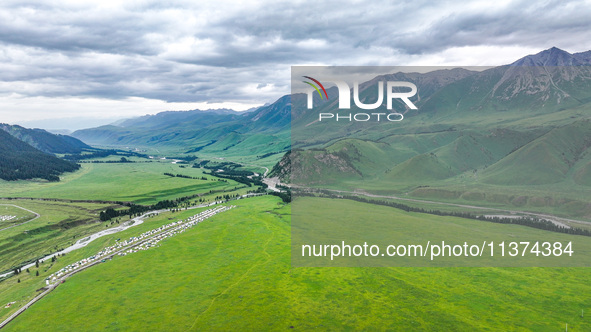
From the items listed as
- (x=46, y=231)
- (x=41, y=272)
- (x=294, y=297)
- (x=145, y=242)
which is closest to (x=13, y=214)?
(x=46, y=231)

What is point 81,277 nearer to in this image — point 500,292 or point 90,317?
point 90,317

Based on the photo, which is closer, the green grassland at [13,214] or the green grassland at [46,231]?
the green grassland at [46,231]

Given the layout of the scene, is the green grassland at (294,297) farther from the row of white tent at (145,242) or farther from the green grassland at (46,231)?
the green grassland at (46,231)

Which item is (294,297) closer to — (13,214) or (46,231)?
(46,231)

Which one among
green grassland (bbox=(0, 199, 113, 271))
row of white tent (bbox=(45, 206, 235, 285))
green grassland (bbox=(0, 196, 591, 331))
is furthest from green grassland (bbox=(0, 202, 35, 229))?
green grassland (bbox=(0, 196, 591, 331))

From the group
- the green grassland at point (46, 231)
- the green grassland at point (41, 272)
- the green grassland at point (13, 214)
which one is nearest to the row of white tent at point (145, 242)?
the green grassland at point (41, 272)

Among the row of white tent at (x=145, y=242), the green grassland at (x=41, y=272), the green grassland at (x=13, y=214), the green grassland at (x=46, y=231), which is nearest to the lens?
the green grassland at (x=41, y=272)

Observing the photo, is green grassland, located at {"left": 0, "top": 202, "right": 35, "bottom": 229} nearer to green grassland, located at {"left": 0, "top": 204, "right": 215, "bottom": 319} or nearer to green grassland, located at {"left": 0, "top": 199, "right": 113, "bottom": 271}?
green grassland, located at {"left": 0, "top": 199, "right": 113, "bottom": 271}

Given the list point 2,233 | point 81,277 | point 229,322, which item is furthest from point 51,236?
point 229,322
